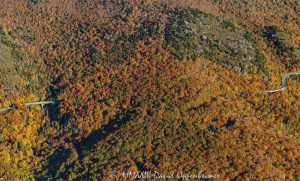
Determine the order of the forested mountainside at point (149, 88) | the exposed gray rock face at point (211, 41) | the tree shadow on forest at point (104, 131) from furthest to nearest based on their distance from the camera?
the exposed gray rock face at point (211, 41) < the tree shadow on forest at point (104, 131) < the forested mountainside at point (149, 88)

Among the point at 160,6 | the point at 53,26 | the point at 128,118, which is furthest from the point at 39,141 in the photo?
the point at 160,6

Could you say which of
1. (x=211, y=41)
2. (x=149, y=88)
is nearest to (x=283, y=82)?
(x=211, y=41)

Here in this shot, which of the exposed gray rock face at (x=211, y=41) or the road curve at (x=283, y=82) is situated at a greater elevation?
the exposed gray rock face at (x=211, y=41)

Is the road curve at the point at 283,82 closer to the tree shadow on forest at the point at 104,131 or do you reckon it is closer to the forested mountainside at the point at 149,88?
the forested mountainside at the point at 149,88

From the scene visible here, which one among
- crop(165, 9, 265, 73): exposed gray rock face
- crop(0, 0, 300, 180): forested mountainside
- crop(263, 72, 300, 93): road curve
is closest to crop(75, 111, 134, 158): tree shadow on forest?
crop(0, 0, 300, 180): forested mountainside

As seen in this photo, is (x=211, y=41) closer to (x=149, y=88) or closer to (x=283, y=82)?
(x=283, y=82)

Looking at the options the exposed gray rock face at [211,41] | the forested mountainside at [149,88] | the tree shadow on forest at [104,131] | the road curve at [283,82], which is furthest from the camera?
the exposed gray rock face at [211,41]

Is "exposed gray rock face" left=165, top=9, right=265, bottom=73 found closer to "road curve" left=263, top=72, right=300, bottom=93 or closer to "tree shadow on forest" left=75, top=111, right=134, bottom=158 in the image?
"road curve" left=263, top=72, right=300, bottom=93

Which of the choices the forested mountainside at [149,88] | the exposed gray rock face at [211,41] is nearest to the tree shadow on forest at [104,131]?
the forested mountainside at [149,88]
